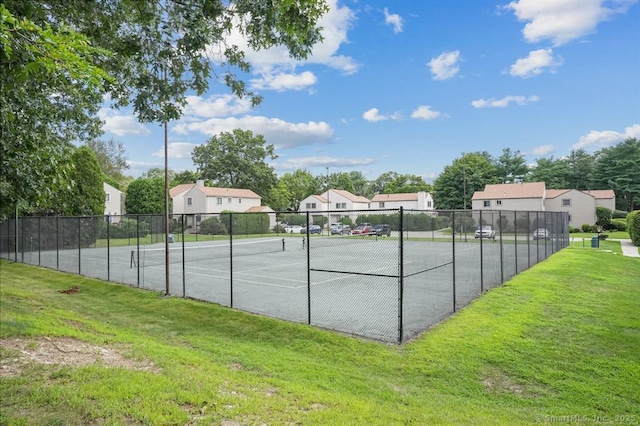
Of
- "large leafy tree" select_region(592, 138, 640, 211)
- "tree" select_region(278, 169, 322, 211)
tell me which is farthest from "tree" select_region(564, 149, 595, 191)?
"tree" select_region(278, 169, 322, 211)

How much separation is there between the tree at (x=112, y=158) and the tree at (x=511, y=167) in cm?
6559

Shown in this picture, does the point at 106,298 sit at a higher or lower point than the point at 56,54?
lower

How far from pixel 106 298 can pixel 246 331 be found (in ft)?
18.3

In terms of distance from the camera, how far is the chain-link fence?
8.76 metres

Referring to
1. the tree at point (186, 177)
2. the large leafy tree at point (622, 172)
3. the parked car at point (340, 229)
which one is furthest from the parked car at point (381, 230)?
the tree at point (186, 177)

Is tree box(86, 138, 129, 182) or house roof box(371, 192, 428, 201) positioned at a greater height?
tree box(86, 138, 129, 182)

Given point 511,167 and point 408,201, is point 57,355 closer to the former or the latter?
point 408,201

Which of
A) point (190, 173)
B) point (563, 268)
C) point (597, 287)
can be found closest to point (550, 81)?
point (563, 268)

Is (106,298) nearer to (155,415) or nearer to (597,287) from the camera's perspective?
(155,415)

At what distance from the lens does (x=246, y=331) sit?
7.65 m

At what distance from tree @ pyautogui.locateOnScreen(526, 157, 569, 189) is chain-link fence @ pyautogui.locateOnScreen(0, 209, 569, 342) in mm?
46056

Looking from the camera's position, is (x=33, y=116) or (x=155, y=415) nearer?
(x=155, y=415)

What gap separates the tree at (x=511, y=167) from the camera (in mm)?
65562

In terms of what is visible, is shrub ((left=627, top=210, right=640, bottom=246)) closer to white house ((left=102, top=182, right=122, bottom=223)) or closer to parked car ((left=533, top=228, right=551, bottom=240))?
parked car ((left=533, top=228, right=551, bottom=240))
